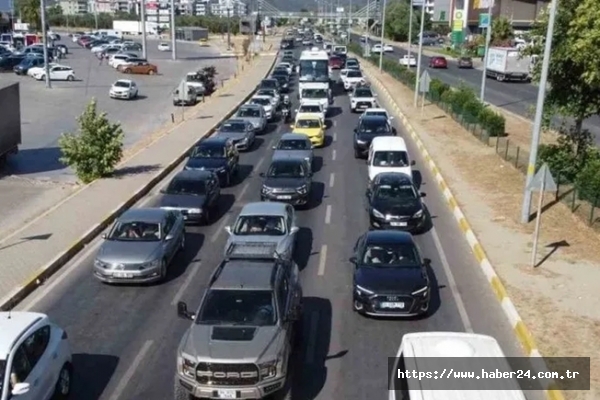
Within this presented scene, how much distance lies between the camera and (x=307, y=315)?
1418 cm

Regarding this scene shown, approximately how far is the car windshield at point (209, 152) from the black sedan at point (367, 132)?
6420 mm

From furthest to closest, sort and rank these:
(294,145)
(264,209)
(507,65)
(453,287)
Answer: (507,65)
(294,145)
(264,209)
(453,287)

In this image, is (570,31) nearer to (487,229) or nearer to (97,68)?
(487,229)

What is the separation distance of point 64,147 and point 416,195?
1221 cm

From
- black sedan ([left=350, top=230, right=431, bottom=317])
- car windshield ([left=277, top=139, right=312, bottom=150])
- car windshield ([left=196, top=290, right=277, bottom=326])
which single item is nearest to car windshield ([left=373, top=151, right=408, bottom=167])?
car windshield ([left=277, top=139, right=312, bottom=150])

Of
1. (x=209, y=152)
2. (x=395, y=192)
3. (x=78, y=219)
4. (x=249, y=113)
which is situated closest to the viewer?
(x=395, y=192)

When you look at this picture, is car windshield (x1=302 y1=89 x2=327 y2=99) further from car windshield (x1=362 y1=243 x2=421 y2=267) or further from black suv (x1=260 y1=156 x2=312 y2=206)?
car windshield (x1=362 y1=243 x2=421 y2=267)

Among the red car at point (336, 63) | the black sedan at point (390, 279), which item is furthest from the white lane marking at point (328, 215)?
the red car at point (336, 63)

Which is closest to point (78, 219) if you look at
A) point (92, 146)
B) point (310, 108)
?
point (92, 146)

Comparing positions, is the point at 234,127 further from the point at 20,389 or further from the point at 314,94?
the point at 20,389

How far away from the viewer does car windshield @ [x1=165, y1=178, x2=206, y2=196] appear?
2081 centimetres

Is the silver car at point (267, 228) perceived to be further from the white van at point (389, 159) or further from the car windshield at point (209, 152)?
the car windshield at point (209, 152)

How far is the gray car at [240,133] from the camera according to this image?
3139cm

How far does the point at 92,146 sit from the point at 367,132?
1115 cm
